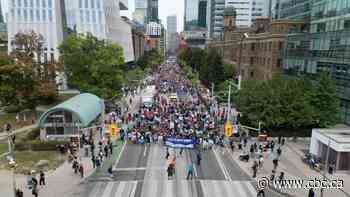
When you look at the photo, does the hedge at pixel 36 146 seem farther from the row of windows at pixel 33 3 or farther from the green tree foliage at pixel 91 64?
the row of windows at pixel 33 3

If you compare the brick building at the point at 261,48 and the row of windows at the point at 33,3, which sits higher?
the row of windows at the point at 33,3

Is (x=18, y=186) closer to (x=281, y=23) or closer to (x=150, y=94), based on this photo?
(x=150, y=94)

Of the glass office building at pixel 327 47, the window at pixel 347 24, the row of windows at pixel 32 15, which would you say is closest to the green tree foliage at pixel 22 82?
the row of windows at pixel 32 15

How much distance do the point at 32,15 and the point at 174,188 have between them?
61.8 metres

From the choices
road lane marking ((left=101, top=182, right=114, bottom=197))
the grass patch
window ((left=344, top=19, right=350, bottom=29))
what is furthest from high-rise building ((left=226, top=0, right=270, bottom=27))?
road lane marking ((left=101, top=182, right=114, bottom=197))

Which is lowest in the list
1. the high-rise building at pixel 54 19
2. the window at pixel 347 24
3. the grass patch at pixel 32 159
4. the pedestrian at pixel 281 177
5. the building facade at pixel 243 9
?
the grass patch at pixel 32 159

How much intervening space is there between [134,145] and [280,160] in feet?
50.0

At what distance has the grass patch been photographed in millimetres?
27094

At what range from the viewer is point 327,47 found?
48.5 meters

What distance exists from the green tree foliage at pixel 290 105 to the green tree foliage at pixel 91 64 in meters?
22.6

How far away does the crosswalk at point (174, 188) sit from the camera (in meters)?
22.7

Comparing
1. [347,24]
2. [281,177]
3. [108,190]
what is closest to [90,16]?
[347,24]

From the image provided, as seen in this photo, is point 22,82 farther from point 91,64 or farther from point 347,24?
point 347,24

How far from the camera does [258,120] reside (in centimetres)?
3747
